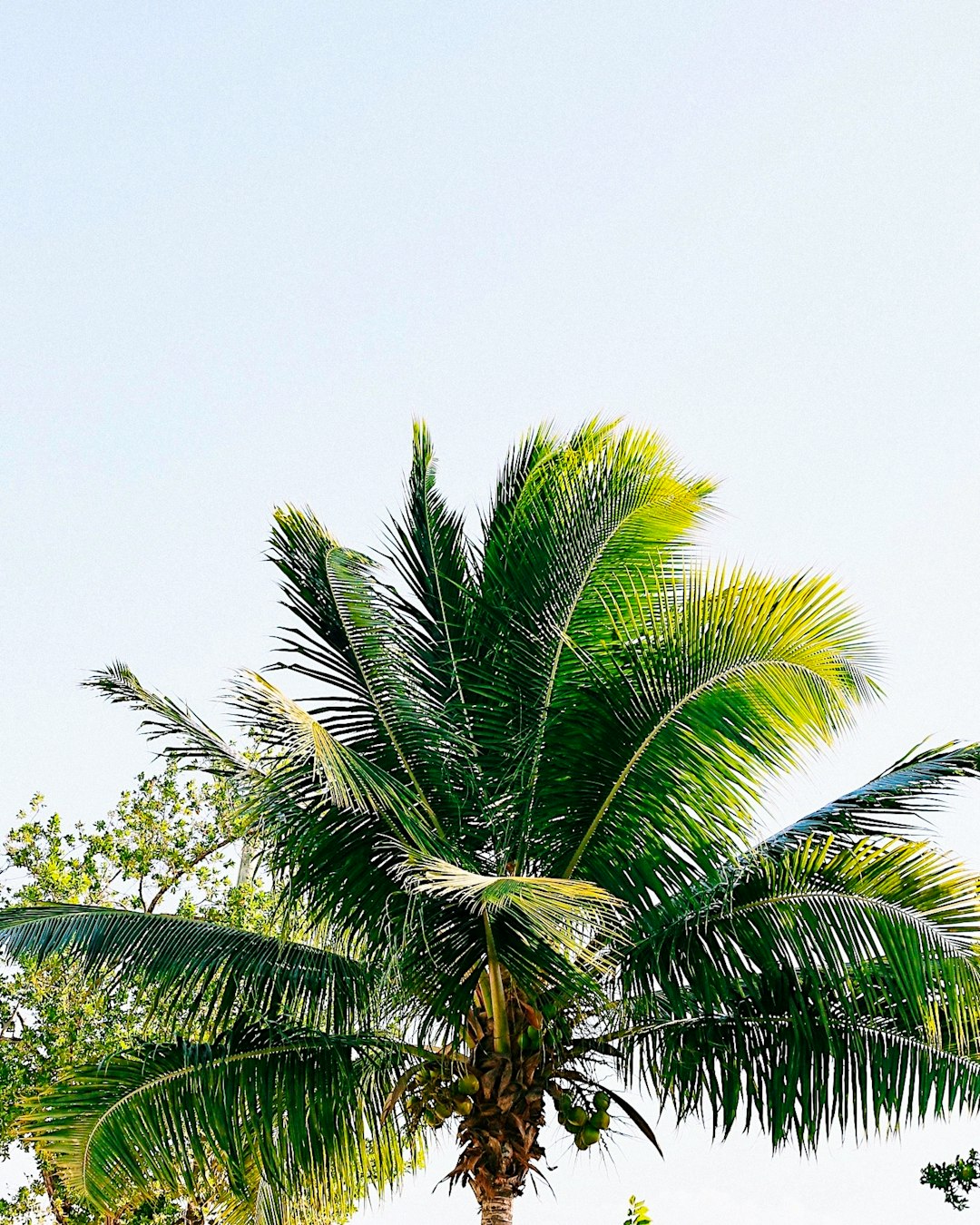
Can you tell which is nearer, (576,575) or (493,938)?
(493,938)

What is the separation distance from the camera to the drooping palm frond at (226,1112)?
763 cm

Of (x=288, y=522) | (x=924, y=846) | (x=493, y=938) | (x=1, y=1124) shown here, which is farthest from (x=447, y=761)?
(x=1, y=1124)

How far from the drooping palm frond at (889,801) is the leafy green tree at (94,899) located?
6530 mm

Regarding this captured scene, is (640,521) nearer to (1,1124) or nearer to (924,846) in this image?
(924,846)

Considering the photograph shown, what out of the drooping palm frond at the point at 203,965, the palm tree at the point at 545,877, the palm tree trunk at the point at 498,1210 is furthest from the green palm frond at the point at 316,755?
the palm tree trunk at the point at 498,1210

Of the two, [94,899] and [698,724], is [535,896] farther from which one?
[94,899]

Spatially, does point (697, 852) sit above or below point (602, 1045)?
above

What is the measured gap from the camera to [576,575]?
8.16 meters

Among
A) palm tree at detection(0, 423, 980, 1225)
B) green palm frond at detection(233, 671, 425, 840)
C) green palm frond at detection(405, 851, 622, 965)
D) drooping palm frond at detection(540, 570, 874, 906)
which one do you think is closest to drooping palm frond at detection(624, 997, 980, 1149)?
palm tree at detection(0, 423, 980, 1225)

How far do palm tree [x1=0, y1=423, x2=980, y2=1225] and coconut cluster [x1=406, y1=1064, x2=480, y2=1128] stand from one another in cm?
2

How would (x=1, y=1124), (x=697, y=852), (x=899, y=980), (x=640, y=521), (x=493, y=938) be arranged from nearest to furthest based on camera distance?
(x=899, y=980)
(x=493, y=938)
(x=697, y=852)
(x=640, y=521)
(x=1, y=1124)

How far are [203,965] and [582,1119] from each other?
2.44 metres

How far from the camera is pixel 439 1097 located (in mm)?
7652

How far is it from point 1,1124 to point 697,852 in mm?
8737
